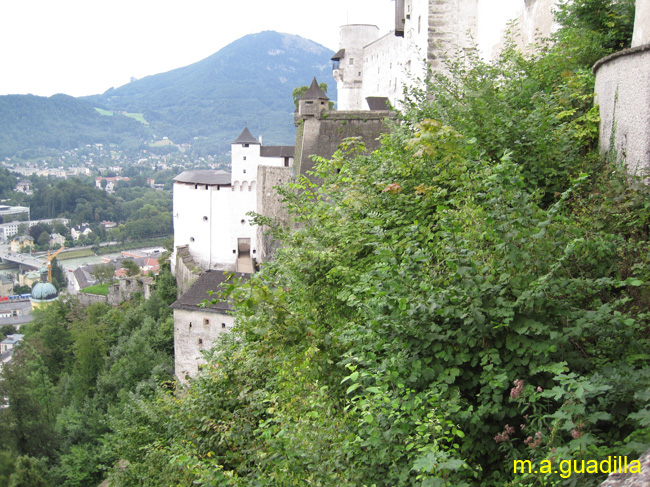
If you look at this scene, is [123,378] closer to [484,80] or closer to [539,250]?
[484,80]

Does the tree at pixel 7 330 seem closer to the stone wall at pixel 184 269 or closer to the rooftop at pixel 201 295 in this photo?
the stone wall at pixel 184 269

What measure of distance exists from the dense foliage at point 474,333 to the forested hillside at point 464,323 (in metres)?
0.02

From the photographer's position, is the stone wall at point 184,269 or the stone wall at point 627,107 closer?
the stone wall at point 627,107

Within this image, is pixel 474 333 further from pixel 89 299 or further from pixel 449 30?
pixel 89 299

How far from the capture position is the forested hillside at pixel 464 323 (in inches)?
144

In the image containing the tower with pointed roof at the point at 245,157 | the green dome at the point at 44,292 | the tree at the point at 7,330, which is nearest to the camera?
the tower with pointed roof at the point at 245,157

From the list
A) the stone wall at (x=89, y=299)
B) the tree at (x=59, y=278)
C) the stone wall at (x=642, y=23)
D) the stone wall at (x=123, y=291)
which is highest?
the stone wall at (x=642, y=23)

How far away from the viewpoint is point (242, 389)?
329 inches

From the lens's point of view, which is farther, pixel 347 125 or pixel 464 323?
pixel 347 125

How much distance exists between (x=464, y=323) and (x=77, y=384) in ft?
116

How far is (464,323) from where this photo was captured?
3904 millimetres

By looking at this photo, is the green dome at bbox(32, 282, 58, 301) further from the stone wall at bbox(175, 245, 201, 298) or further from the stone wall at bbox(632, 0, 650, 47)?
the stone wall at bbox(632, 0, 650, 47)

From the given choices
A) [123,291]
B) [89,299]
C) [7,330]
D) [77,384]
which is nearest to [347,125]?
[77,384]

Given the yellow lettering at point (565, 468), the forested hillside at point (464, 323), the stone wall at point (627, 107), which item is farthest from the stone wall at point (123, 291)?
the yellow lettering at point (565, 468)
